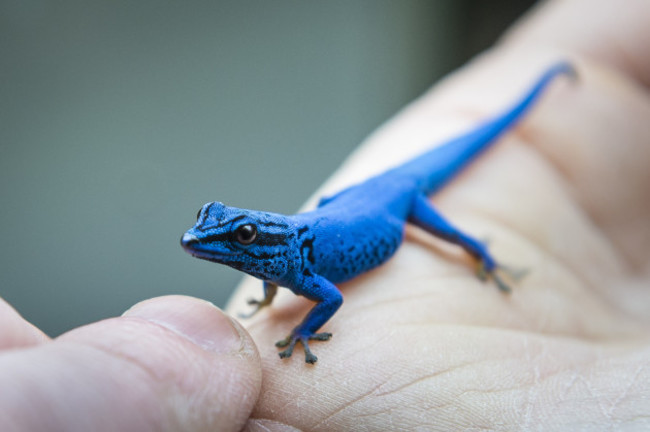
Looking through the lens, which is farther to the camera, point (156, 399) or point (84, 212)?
point (84, 212)

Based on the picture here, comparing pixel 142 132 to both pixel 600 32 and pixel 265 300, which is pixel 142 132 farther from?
pixel 600 32

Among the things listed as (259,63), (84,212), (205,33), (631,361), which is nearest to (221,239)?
(631,361)

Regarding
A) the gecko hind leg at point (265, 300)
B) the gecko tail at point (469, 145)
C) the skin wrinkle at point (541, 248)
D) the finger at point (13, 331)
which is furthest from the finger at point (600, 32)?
the finger at point (13, 331)

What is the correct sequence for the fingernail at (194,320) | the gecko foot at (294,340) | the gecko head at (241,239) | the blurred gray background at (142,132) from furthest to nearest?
the blurred gray background at (142,132), the gecko foot at (294,340), the gecko head at (241,239), the fingernail at (194,320)

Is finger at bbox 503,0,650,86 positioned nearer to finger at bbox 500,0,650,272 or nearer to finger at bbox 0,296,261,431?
finger at bbox 500,0,650,272

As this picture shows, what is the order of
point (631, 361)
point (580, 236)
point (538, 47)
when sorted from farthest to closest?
1. point (538, 47)
2. point (580, 236)
3. point (631, 361)

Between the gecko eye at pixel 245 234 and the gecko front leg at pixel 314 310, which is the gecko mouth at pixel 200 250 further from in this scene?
the gecko front leg at pixel 314 310

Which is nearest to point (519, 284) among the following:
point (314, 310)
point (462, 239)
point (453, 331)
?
point (462, 239)

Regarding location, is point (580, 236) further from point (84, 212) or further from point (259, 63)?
point (84, 212)
